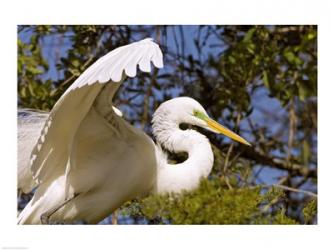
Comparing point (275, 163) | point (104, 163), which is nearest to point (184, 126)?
point (104, 163)

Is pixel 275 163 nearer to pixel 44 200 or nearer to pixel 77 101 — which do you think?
pixel 44 200

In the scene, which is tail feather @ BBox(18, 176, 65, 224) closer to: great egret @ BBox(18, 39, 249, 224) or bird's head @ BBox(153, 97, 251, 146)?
great egret @ BBox(18, 39, 249, 224)

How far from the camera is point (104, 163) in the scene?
3.10 metres

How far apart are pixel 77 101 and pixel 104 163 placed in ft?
1.56

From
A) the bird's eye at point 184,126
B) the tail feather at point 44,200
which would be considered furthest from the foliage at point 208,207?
the bird's eye at point 184,126

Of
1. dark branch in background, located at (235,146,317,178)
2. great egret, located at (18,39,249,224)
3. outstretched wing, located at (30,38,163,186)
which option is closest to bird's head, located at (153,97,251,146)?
great egret, located at (18,39,249,224)

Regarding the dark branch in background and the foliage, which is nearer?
the foliage

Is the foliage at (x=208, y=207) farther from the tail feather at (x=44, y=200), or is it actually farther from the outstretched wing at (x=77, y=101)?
the tail feather at (x=44, y=200)

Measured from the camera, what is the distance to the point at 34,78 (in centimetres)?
360

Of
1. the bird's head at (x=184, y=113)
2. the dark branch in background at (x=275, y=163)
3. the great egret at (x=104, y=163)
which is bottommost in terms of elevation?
the dark branch in background at (x=275, y=163)

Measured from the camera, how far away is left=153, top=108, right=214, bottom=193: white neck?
121 inches

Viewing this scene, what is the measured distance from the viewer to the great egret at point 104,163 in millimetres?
2967

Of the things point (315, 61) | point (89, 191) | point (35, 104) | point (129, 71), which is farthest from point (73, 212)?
point (315, 61)
